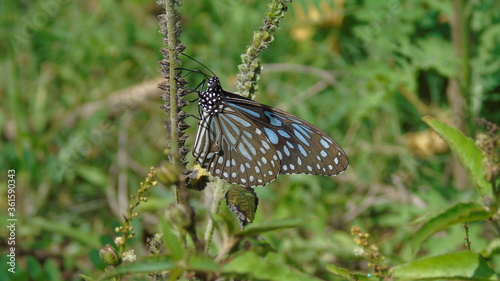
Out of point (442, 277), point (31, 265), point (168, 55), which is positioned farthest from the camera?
point (31, 265)

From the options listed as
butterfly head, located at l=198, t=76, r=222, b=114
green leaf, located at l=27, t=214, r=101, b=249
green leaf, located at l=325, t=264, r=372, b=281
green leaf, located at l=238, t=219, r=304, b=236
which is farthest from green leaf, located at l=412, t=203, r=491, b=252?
green leaf, located at l=27, t=214, r=101, b=249

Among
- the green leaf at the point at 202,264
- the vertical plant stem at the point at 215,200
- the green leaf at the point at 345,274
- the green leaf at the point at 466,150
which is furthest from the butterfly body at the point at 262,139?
the green leaf at the point at 202,264

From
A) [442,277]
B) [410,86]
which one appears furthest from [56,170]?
[442,277]

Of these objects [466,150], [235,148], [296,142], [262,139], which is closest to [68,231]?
[235,148]

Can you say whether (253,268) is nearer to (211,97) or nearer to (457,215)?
(457,215)

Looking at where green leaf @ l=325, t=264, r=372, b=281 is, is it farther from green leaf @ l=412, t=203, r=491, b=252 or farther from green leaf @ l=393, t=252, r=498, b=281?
green leaf @ l=412, t=203, r=491, b=252

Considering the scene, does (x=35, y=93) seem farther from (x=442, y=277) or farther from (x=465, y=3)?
(x=442, y=277)
